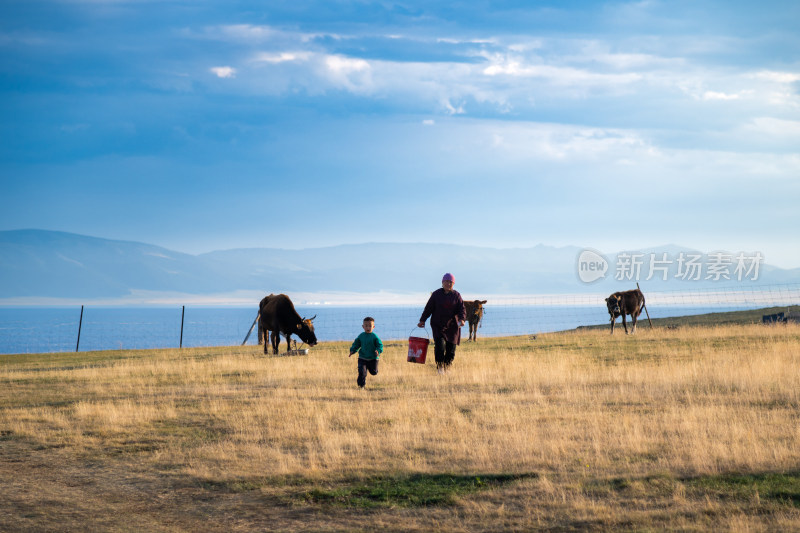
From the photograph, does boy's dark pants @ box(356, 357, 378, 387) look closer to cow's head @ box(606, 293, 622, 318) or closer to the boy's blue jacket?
the boy's blue jacket

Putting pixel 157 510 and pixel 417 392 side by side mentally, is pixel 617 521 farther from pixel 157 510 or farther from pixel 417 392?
A: pixel 417 392

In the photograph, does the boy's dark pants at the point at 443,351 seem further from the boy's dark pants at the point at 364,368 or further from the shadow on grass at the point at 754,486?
the shadow on grass at the point at 754,486

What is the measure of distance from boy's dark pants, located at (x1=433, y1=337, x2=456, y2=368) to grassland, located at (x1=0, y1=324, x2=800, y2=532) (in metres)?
0.44

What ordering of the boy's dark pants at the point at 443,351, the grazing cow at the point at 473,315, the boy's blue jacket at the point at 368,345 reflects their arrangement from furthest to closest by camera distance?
the grazing cow at the point at 473,315 < the boy's dark pants at the point at 443,351 < the boy's blue jacket at the point at 368,345

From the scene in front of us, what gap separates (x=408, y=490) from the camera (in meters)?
8.20

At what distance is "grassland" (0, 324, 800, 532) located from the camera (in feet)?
24.0

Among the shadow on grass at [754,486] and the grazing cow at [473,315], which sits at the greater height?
the grazing cow at [473,315]

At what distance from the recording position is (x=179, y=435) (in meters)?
11.8

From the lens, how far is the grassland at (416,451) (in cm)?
733

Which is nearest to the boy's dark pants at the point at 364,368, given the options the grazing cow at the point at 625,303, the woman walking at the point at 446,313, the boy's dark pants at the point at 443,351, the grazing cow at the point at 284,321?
the woman walking at the point at 446,313

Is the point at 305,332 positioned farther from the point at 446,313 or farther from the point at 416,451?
the point at 416,451

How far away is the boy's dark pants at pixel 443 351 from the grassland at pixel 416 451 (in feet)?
1.45

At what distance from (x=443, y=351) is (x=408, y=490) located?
33.2 feet

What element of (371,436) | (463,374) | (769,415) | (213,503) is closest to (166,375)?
(463,374)
